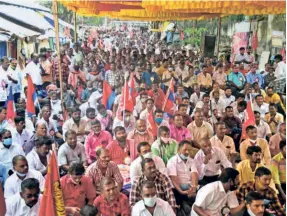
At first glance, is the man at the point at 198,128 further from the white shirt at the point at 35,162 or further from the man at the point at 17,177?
the man at the point at 17,177

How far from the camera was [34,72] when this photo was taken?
898 centimetres

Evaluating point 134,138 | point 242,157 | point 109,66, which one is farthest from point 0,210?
point 109,66

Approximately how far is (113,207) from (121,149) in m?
1.29

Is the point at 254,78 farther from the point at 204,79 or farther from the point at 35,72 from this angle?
the point at 35,72

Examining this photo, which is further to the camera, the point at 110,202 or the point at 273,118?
the point at 273,118

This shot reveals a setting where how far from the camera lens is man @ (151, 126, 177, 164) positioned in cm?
489

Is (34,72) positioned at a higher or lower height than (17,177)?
higher

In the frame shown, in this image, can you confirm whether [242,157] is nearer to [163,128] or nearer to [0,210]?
[163,128]

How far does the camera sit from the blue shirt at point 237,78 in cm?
881

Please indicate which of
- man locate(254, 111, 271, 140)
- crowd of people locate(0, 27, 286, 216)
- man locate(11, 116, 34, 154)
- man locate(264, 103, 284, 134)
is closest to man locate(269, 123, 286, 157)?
crowd of people locate(0, 27, 286, 216)

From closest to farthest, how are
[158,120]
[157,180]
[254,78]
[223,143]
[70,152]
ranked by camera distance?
1. [157,180]
2. [70,152]
3. [223,143]
4. [158,120]
5. [254,78]

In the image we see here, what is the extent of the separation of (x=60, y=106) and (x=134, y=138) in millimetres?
1896

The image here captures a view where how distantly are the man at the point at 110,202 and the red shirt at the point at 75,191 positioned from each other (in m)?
0.30

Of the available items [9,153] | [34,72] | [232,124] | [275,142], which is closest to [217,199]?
[275,142]
